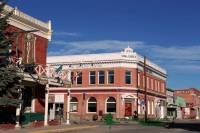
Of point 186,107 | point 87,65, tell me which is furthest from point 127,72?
point 186,107

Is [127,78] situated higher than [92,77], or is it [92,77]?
[92,77]

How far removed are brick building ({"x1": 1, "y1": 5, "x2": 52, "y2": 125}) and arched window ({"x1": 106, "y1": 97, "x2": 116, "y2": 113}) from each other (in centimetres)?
2420

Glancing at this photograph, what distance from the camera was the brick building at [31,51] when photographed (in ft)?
112

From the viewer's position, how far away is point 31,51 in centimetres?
3738

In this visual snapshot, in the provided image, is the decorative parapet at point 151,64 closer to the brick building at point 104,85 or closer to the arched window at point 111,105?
the brick building at point 104,85

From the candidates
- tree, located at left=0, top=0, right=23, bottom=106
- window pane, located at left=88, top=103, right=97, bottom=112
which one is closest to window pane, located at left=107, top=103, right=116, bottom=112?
window pane, located at left=88, top=103, right=97, bottom=112

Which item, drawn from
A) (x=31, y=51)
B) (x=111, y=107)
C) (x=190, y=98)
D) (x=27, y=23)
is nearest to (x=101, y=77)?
(x=111, y=107)

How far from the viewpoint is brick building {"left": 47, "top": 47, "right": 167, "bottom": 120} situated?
61.8 meters

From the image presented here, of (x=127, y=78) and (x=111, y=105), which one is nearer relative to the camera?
(x=111, y=105)

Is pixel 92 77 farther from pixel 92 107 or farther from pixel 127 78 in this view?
pixel 127 78

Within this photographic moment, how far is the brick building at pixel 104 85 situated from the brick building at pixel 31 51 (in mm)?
23063

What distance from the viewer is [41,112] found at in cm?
3812

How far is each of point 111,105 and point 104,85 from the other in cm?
333

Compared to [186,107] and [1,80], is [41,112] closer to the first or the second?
[1,80]
